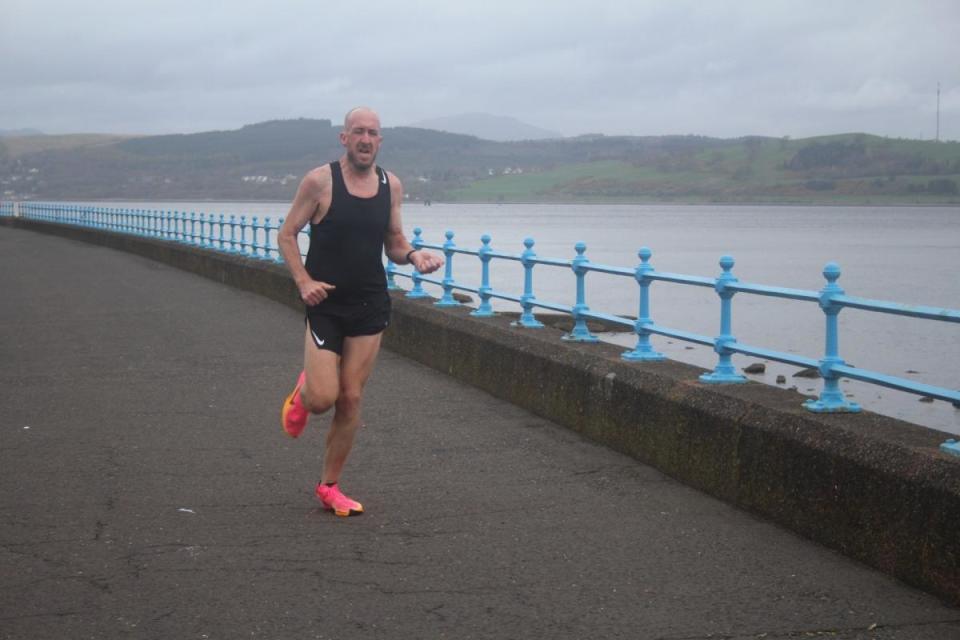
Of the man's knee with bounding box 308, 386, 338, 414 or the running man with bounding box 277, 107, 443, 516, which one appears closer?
the running man with bounding box 277, 107, 443, 516

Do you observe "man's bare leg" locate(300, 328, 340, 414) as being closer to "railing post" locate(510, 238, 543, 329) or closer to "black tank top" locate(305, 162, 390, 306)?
"black tank top" locate(305, 162, 390, 306)

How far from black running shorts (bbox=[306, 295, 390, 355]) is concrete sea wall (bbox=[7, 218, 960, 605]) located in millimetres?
1671

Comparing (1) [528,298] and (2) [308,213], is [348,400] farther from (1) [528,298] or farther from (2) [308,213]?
(1) [528,298]

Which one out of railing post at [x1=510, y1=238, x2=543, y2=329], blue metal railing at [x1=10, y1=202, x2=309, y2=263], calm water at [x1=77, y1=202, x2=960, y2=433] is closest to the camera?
railing post at [x1=510, y1=238, x2=543, y2=329]

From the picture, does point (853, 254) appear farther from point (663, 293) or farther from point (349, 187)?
point (349, 187)

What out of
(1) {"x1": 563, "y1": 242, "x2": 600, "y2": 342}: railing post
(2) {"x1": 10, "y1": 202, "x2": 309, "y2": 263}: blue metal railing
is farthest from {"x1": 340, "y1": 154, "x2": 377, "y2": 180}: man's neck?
(2) {"x1": 10, "y1": 202, "x2": 309, "y2": 263}: blue metal railing

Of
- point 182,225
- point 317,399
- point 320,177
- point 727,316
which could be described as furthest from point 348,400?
point 182,225

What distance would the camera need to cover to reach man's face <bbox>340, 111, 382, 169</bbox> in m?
6.85

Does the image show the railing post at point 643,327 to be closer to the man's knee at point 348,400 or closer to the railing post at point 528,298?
the railing post at point 528,298

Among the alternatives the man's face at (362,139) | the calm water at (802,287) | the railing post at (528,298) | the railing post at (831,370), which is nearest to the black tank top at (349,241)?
the man's face at (362,139)

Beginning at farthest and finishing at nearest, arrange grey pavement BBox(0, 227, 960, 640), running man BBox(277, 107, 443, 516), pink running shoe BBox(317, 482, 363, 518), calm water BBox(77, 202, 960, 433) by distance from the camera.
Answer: calm water BBox(77, 202, 960, 433), pink running shoe BBox(317, 482, 363, 518), running man BBox(277, 107, 443, 516), grey pavement BBox(0, 227, 960, 640)

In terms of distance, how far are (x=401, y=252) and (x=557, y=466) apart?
2032 millimetres

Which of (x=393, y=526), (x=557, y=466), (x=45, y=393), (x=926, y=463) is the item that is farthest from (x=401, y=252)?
(x=45, y=393)

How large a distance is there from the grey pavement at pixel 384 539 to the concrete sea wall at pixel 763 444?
5.0 inches
